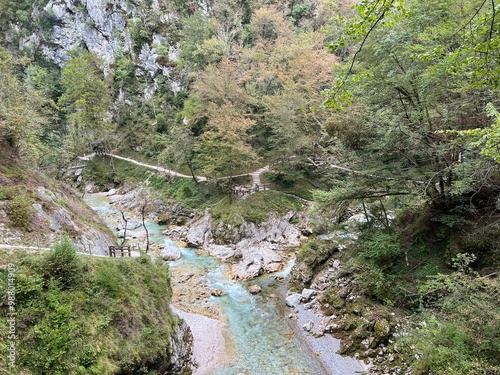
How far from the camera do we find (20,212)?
1040 cm

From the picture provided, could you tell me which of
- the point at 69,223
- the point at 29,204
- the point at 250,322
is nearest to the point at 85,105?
the point at 69,223

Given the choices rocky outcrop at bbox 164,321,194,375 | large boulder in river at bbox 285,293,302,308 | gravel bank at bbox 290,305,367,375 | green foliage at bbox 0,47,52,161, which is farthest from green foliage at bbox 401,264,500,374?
green foliage at bbox 0,47,52,161

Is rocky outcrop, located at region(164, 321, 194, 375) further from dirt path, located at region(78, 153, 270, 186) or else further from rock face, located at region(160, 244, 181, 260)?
dirt path, located at region(78, 153, 270, 186)

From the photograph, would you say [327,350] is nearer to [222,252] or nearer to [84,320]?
[84,320]

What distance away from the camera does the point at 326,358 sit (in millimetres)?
10211

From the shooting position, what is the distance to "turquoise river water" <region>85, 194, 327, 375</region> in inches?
393

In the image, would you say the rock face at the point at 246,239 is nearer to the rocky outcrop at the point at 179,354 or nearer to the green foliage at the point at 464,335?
the rocky outcrop at the point at 179,354

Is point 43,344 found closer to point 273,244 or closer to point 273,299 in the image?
point 273,299

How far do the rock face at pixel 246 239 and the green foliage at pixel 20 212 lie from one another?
35.0 ft

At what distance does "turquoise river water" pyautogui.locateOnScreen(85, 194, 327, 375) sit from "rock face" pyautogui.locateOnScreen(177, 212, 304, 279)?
4.04ft

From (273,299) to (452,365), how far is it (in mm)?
8503

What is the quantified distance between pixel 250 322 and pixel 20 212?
33.2 ft

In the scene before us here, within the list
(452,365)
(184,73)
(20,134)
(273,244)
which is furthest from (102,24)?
(452,365)

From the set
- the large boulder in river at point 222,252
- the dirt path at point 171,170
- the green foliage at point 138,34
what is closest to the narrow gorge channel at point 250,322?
the large boulder in river at point 222,252
